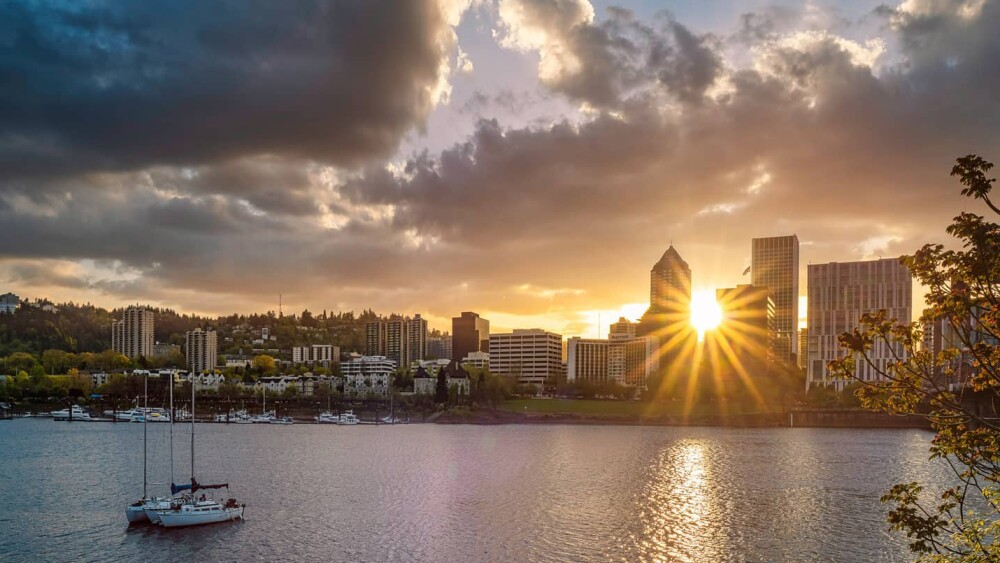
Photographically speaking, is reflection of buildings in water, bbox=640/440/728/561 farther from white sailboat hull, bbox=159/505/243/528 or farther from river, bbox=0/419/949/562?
white sailboat hull, bbox=159/505/243/528

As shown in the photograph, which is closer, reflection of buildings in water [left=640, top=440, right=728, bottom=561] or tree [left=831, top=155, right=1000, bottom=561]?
tree [left=831, top=155, right=1000, bottom=561]

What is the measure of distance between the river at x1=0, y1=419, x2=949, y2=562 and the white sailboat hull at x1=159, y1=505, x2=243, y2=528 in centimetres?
122

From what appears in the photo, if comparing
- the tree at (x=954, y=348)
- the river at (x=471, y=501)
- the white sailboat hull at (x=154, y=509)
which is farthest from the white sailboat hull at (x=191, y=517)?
the tree at (x=954, y=348)

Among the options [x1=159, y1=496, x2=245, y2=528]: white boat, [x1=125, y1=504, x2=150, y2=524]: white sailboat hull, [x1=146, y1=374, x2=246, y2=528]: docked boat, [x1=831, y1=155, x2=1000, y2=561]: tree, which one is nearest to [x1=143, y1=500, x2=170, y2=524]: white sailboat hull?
[x1=146, y1=374, x2=246, y2=528]: docked boat

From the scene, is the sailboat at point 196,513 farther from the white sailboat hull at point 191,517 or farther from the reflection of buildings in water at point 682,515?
the reflection of buildings in water at point 682,515

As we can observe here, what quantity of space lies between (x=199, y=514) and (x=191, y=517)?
0.74 meters

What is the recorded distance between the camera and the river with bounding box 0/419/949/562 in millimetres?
64812

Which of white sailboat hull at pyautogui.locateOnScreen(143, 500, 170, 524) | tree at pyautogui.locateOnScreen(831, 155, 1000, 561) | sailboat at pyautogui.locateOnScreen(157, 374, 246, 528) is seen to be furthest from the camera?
white sailboat hull at pyautogui.locateOnScreen(143, 500, 170, 524)

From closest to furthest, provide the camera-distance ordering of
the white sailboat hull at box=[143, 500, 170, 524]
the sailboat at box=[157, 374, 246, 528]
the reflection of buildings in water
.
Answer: the reflection of buildings in water
the sailboat at box=[157, 374, 246, 528]
the white sailboat hull at box=[143, 500, 170, 524]

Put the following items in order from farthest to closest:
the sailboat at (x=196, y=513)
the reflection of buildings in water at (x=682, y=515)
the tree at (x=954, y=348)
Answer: the sailboat at (x=196, y=513)
the reflection of buildings in water at (x=682, y=515)
the tree at (x=954, y=348)

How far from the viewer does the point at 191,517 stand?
7275cm

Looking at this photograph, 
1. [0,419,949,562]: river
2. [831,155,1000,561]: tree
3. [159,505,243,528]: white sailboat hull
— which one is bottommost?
[0,419,949,562]: river

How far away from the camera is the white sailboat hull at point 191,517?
71875 millimetres

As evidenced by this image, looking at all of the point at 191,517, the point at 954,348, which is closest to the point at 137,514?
the point at 191,517
